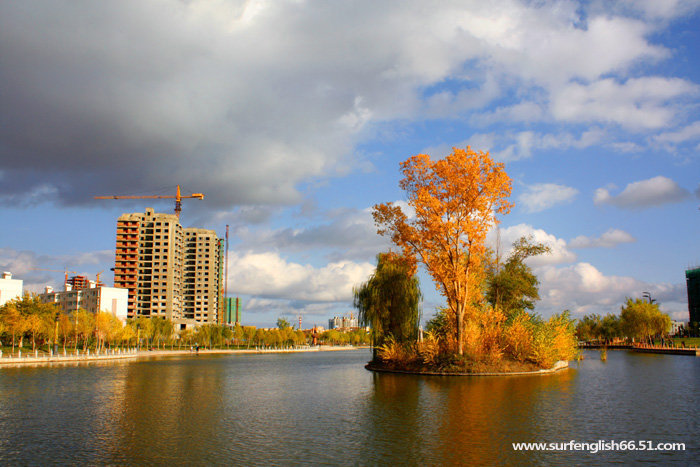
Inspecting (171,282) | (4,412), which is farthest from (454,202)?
(171,282)

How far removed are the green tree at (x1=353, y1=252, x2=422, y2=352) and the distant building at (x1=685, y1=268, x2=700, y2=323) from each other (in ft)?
575

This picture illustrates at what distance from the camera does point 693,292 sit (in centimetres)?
18575

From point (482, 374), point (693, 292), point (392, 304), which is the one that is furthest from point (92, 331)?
point (693, 292)

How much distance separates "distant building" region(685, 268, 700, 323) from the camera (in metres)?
182

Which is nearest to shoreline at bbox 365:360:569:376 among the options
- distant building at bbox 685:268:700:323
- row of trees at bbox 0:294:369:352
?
row of trees at bbox 0:294:369:352

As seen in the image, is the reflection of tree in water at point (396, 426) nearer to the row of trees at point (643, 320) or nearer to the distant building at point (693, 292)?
the row of trees at point (643, 320)

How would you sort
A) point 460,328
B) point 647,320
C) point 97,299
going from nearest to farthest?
point 460,328, point 647,320, point 97,299

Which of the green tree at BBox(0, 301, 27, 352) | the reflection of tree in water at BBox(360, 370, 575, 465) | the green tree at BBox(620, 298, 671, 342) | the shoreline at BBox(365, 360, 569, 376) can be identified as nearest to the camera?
the reflection of tree in water at BBox(360, 370, 575, 465)

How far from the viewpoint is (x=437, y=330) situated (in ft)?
148

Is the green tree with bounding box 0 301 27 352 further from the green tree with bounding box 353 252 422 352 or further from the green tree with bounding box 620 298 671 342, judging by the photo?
the green tree with bounding box 620 298 671 342

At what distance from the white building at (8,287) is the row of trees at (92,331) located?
83.6ft

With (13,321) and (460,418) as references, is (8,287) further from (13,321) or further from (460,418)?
(460,418)

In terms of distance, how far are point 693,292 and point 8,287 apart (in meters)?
217

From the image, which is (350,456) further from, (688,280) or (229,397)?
(688,280)
